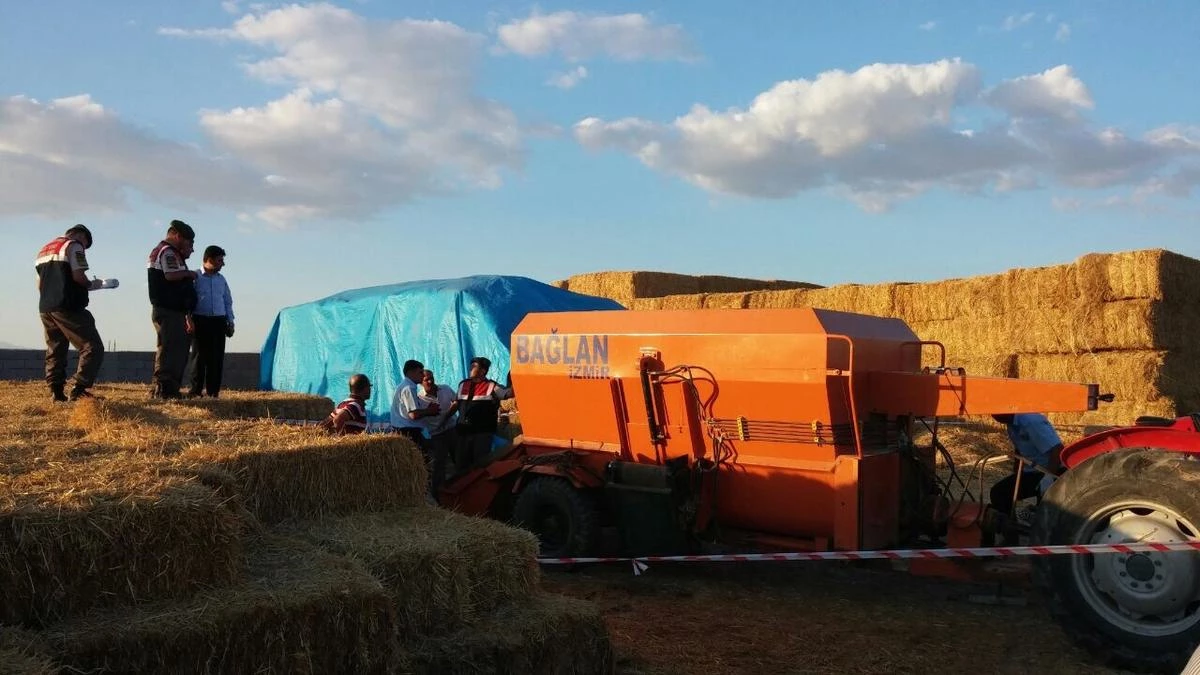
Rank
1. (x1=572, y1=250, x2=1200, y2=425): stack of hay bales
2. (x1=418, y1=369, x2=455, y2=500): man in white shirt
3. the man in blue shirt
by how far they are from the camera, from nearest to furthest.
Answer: the man in blue shirt, (x1=418, y1=369, x2=455, y2=500): man in white shirt, (x1=572, y1=250, x2=1200, y2=425): stack of hay bales

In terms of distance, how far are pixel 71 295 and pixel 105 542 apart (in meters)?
4.85

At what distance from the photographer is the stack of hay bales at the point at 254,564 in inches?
137

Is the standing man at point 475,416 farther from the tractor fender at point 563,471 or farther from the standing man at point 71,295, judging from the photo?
the standing man at point 71,295

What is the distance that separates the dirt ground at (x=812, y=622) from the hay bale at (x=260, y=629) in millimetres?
1807

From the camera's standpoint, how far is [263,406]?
8.84 meters

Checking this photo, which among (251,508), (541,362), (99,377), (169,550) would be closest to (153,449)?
(251,508)

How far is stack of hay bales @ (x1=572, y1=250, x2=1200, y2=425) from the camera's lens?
14.5 m

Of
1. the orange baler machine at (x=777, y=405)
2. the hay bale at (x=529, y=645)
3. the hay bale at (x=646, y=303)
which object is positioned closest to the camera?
the hay bale at (x=529, y=645)

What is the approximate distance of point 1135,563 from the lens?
5289 mm

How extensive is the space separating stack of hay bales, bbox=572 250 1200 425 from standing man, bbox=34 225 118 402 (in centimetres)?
1010

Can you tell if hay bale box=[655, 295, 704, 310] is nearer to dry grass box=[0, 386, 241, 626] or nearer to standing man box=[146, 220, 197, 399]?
standing man box=[146, 220, 197, 399]

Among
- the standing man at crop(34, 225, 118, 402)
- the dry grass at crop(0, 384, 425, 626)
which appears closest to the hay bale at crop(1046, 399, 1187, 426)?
the dry grass at crop(0, 384, 425, 626)

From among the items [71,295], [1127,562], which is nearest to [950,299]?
[1127,562]

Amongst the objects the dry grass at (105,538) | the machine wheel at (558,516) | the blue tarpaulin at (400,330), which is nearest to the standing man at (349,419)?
the machine wheel at (558,516)
